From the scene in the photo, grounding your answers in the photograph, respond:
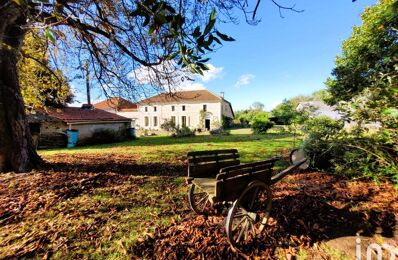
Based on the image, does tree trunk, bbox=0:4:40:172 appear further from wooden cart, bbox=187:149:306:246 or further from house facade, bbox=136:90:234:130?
house facade, bbox=136:90:234:130

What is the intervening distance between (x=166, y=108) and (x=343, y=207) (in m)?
37.2

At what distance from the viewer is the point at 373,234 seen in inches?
115

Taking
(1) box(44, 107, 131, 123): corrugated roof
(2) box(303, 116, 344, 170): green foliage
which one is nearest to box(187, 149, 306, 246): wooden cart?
(2) box(303, 116, 344, 170): green foliage

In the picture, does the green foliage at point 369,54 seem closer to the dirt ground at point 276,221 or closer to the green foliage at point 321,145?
the green foliage at point 321,145

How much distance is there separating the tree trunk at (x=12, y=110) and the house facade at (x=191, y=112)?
27.8m

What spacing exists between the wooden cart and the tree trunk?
212 inches

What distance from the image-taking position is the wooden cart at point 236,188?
101 inches

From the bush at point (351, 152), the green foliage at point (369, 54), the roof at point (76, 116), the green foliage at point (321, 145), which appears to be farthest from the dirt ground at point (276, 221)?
the roof at point (76, 116)

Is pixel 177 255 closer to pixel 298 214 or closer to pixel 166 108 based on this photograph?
pixel 298 214

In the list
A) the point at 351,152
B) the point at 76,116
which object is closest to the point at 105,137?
the point at 76,116

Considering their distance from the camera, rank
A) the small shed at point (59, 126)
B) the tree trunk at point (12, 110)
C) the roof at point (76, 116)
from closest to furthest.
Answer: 1. the tree trunk at point (12, 110)
2. the small shed at point (59, 126)
3. the roof at point (76, 116)

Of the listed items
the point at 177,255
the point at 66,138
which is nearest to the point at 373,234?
the point at 177,255

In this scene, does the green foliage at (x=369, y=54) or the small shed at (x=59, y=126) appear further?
the small shed at (x=59, y=126)

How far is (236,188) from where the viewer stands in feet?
8.79
